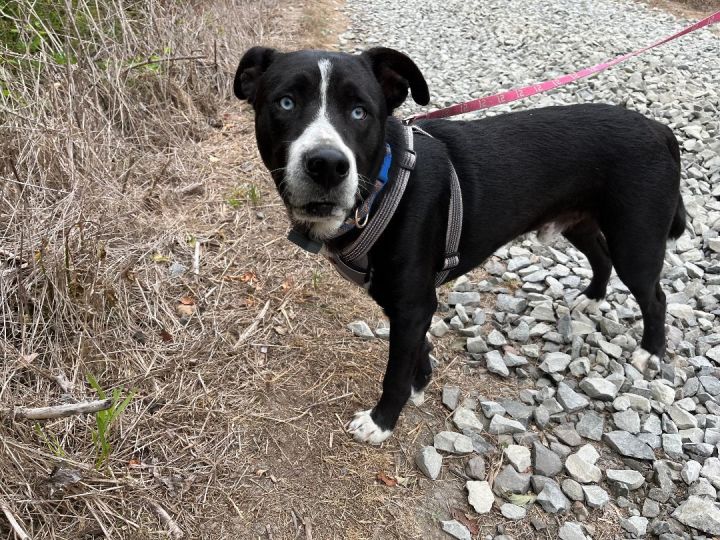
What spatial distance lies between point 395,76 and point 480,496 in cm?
188

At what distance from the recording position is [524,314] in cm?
346

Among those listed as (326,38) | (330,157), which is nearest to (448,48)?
(326,38)

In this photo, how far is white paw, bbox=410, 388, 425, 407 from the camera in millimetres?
2854

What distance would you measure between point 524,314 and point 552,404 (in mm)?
762

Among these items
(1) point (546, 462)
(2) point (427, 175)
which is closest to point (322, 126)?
(2) point (427, 175)

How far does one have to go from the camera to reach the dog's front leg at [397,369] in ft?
7.94

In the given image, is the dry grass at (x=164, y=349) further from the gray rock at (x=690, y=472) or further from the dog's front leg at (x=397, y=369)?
the gray rock at (x=690, y=472)

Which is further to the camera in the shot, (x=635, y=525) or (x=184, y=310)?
(x=184, y=310)

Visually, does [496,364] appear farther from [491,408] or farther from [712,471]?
[712,471]

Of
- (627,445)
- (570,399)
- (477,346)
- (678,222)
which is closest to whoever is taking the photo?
(627,445)

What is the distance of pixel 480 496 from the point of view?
2363mm

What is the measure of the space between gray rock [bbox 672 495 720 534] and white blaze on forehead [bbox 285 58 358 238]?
5.99 feet

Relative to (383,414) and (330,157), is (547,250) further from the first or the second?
(330,157)

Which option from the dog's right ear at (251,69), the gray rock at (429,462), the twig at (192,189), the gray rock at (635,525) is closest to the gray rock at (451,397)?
the gray rock at (429,462)
